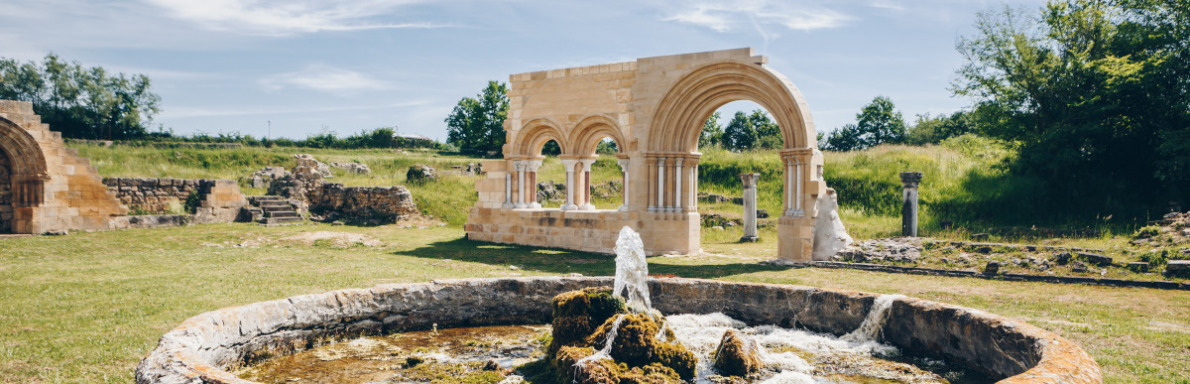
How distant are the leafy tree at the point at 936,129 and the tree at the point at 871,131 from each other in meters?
0.99

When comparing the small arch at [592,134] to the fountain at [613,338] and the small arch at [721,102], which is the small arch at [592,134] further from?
the fountain at [613,338]

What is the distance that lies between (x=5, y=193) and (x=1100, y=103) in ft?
88.6

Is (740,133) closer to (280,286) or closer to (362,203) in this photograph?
(362,203)

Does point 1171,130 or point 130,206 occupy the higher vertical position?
point 1171,130

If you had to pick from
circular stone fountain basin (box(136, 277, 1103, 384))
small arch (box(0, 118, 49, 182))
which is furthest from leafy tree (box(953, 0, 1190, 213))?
small arch (box(0, 118, 49, 182))

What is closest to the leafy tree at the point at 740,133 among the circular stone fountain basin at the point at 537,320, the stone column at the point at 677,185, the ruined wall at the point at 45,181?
the stone column at the point at 677,185

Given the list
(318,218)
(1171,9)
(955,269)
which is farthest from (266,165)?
(1171,9)

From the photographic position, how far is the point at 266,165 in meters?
29.7

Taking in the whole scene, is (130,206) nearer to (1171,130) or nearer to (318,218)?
(318,218)

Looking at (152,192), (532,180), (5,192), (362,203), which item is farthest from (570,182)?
(5,192)

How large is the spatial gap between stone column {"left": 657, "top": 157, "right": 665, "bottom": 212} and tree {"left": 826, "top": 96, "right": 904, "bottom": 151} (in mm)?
37737

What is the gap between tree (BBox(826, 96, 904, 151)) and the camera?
1991 inches

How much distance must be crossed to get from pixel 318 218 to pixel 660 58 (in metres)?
12.9

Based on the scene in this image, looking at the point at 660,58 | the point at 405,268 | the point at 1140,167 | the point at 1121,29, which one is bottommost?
the point at 405,268
